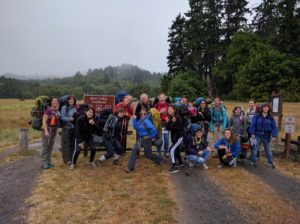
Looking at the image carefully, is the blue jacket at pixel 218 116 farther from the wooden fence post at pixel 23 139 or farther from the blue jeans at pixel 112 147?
the wooden fence post at pixel 23 139

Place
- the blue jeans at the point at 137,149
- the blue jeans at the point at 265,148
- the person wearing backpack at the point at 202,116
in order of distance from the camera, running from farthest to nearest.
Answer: the person wearing backpack at the point at 202,116
the blue jeans at the point at 265,148
the blue jeans at the point at 137,149

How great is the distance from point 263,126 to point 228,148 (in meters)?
1.18

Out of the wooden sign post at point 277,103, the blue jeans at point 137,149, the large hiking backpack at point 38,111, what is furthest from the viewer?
the wooden sign post at point 277,103

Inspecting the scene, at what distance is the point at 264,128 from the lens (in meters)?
8.12

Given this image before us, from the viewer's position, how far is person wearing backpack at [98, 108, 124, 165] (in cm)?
786

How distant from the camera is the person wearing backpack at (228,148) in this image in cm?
815

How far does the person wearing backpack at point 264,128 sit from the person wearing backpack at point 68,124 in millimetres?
5226

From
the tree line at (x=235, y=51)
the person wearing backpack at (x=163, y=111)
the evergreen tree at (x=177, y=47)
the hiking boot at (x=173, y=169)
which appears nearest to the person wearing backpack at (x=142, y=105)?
the person wearing backpack at (x=163, y=111)

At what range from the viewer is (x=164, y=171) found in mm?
7793

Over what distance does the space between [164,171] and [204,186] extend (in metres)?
1.43

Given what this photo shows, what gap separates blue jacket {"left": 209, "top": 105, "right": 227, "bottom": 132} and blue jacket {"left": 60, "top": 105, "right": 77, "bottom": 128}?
434 cm

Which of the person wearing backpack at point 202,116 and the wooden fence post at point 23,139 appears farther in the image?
the wooden fence post at point 23,139

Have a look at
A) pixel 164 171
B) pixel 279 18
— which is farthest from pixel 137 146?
pixel 279 18

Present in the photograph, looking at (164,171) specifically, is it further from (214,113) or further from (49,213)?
(49,213)
